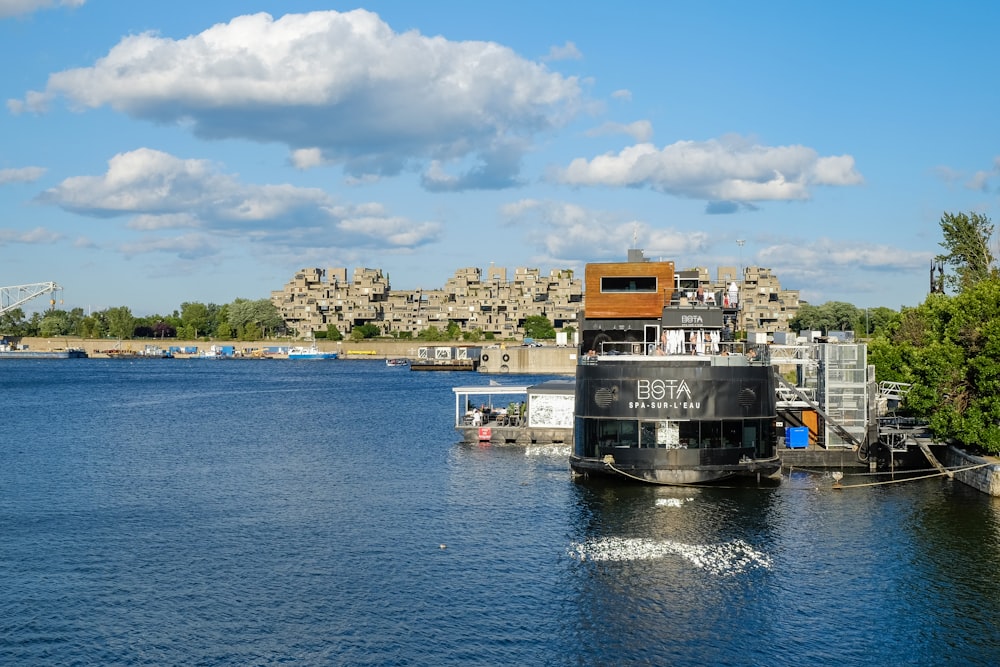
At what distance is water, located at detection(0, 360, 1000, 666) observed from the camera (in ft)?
97.3

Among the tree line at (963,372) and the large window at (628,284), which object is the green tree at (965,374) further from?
the large window at (628,284)

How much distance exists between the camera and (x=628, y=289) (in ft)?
189

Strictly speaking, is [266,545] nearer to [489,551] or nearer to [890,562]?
[489,551]

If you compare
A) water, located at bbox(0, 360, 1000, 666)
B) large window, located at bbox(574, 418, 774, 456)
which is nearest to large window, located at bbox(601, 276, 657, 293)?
large window, located at bbox(574, 418, 774, 456)

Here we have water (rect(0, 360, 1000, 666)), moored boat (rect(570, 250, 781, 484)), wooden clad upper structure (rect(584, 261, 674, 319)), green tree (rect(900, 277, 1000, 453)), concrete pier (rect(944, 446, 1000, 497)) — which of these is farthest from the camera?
wooden clad upper structure (rect(584, 261, 674, 319))

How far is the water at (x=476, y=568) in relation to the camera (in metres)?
29.7

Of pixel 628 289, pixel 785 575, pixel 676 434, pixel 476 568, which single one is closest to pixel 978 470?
pixel 676 434

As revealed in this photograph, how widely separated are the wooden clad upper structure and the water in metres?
10.2

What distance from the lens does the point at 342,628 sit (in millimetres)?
31031

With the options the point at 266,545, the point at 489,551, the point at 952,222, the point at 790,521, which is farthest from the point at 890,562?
the point at 952,222

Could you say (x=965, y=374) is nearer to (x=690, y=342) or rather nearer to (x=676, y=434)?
(x=690, y=342)

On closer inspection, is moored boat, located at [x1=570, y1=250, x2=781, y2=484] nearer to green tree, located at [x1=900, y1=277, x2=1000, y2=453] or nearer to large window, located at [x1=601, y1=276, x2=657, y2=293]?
large window, located at [x1=601, y1=276, x2=657, y2=293]

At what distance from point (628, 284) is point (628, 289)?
0.29 meters

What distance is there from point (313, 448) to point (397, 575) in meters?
42.1
